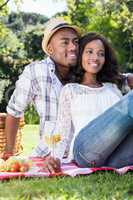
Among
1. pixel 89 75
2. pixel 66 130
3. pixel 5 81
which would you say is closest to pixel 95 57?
pixel 89 75

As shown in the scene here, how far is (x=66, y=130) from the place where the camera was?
5.03 meters

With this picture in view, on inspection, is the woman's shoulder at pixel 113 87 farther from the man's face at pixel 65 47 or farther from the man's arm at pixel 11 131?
the man's arm at pixel 11 131

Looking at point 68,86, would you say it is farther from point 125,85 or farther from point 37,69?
point 125,85

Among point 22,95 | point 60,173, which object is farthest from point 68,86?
point 60,173

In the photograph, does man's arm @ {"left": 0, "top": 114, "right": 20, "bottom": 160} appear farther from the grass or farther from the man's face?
the grass

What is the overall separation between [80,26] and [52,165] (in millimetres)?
26820

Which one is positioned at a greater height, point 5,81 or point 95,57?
point 95,57

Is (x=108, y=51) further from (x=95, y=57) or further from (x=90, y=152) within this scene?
(x=90, y=152)

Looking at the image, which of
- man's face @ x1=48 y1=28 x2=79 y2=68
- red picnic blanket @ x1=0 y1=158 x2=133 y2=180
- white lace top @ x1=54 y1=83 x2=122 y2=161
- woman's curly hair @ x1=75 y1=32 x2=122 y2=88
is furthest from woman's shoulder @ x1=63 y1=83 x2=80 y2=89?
red picnic blanket @ x1=0 y1=158 x2=133 y2=180

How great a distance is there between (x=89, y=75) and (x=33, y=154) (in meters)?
0.89

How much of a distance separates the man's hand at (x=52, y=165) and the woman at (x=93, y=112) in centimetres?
2

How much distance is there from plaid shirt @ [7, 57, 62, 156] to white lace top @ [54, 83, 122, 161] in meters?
0.16

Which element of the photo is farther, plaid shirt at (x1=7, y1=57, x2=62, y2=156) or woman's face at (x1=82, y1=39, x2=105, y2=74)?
plaid shirt at (x1=7, y1=57, x2=62, y2=156)

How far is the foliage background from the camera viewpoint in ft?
60.0
